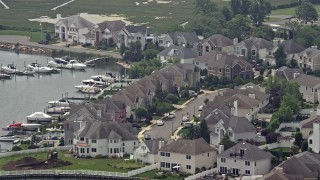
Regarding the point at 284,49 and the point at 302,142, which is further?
the point at 284,49

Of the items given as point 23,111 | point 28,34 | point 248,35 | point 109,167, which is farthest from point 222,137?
point 28,34

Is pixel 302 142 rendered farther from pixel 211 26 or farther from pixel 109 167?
pixel 211 26

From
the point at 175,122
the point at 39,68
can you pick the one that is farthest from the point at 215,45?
the point at 175,122

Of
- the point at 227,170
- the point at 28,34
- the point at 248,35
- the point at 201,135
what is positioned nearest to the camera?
the point at 227,170

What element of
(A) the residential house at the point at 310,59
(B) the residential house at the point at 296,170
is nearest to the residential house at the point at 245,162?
(B) the residential house at the point at 296,170

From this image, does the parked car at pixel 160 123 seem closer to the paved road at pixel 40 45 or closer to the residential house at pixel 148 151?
the residential house at pixel 148 151

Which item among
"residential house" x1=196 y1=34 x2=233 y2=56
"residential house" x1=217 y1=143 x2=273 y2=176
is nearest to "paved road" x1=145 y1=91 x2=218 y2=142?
"residential house" x1=217 y1=143 x2=273 y2=176

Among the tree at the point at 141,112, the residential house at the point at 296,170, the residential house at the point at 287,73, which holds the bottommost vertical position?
the tree at the point at 141,112

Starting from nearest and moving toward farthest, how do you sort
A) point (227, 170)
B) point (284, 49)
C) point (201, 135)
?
1. point (227, 170)
2. point (201, 135)
3. point (284, 49)

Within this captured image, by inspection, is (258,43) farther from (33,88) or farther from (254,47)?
(33,88)
